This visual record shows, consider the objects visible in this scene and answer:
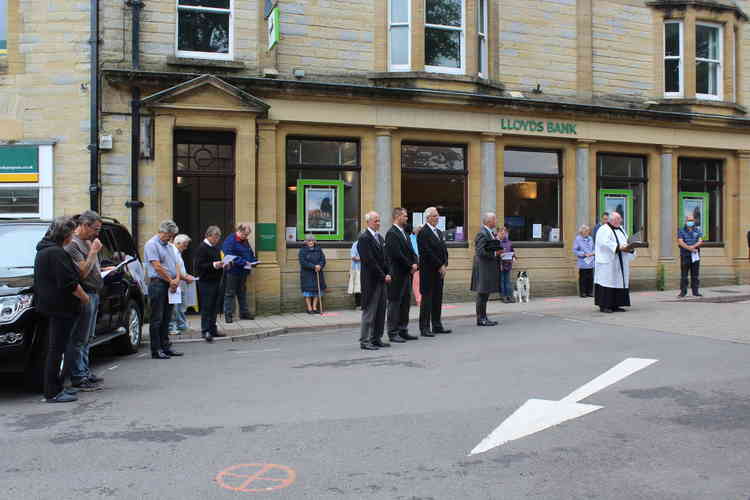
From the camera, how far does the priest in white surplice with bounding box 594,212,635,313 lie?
13.8 m

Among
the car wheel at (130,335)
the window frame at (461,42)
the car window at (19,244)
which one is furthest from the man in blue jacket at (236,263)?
the window frame at (461,42)

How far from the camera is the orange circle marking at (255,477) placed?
4.48m

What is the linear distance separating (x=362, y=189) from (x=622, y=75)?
7.96 meters

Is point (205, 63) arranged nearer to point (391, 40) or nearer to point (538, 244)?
point (391, 40)

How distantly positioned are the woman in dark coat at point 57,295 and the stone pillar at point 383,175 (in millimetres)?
9656

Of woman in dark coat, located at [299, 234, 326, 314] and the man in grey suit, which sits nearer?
the man in grey suit

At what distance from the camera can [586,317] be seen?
13.2m

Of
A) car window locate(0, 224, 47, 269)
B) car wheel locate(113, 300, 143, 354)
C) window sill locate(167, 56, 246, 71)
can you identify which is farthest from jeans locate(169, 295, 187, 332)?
window sill locate(167, 56, 246, 71)

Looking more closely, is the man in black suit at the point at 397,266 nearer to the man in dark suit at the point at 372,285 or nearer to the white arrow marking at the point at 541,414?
the man in dark suit at the point at 372,285

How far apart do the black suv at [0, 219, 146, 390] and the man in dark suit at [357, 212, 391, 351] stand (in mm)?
3296

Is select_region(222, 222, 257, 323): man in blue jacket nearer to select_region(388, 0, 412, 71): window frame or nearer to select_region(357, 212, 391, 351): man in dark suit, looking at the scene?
select_region(357, 212, 391, 351): man in dark suit

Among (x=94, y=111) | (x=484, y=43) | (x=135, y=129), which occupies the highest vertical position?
(x=484, y=43)

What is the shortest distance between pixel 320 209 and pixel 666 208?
962cm

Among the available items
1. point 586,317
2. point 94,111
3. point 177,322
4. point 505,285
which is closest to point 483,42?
point 505,285
